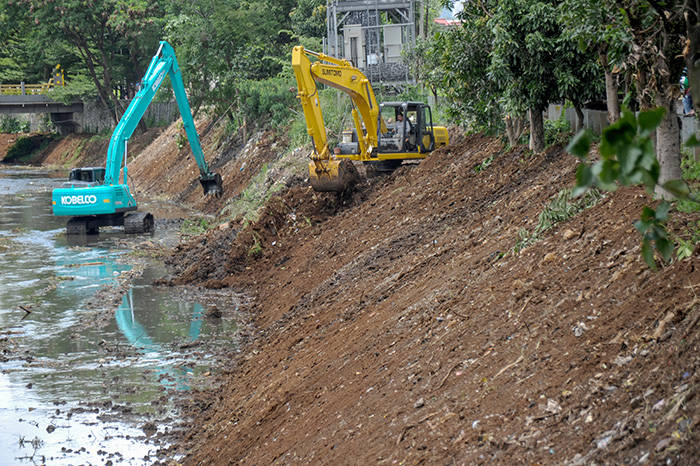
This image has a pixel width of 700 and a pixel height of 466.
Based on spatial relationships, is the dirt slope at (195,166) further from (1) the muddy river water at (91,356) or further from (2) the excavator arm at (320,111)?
(1) the muddy river water at (91,356)

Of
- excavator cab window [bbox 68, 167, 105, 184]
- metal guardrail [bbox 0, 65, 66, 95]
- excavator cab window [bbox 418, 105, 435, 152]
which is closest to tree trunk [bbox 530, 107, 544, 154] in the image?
excavator cab window [bbox 418, 105, 435, 152]

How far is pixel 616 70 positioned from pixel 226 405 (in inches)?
235

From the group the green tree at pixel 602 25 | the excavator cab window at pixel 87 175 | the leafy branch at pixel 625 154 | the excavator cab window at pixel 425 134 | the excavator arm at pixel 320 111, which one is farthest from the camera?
the excavator cab window at pixel 87 175

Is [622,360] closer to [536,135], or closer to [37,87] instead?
[536,135]

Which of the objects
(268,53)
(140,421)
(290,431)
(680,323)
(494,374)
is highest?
(268,53)

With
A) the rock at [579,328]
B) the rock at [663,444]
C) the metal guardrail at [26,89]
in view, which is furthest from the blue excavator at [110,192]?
the metal guardrail at [26,89]

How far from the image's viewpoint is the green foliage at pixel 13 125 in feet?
220

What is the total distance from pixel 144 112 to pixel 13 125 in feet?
158

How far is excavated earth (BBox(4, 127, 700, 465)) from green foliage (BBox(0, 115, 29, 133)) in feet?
199

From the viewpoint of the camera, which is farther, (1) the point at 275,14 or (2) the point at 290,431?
(1) the point at 275,14

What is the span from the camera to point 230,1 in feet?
125

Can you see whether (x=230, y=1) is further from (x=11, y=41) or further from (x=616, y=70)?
(x=616, y=70)

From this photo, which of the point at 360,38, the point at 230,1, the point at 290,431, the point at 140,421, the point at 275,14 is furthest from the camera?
the point at 275,14

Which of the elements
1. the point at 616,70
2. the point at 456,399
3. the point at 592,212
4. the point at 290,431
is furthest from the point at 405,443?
the point at 616,70
